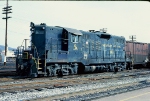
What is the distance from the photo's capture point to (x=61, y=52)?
49.8ft

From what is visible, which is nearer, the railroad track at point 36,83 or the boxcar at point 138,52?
the railroad track at point 36,83

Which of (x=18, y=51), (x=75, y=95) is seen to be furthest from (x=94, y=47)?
(x=75, y=95)

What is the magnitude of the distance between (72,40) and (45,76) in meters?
3.29

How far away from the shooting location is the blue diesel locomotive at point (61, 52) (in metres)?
14.1

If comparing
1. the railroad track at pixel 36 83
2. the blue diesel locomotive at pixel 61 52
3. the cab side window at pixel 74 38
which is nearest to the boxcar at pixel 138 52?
the blue diesel locomotive at pixel 61 52

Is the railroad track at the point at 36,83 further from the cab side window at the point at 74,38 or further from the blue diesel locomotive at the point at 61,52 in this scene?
the cab side window at the point at 74,38

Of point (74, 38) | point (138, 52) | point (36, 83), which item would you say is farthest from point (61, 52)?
point (138, 52)

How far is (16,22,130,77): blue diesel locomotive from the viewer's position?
46.3 feet

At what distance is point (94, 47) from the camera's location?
61.3 feet

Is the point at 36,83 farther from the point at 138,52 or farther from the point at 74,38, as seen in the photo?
the point at 138,52

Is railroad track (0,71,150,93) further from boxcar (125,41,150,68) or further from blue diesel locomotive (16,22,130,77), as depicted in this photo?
boxcar (125,41,150,68)

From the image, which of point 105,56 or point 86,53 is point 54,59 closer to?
point 86,53

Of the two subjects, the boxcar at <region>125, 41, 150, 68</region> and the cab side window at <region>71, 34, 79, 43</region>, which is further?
the boxcar at <region>125, 41, 150, 68</region>

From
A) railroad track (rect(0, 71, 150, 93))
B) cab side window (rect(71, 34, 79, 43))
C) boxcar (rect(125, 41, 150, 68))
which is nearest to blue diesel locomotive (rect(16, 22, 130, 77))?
cab side window (rect(71, 34, 79, 43))
